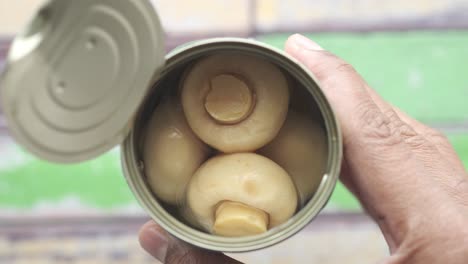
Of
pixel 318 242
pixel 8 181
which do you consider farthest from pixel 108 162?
pixel 318 242

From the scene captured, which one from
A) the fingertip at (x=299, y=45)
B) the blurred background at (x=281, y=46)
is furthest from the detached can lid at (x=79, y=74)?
the blurred background at (x=281, y=46)

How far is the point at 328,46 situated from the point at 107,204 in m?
0.51

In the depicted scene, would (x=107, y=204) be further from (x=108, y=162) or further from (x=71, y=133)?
(x=71, y=133)

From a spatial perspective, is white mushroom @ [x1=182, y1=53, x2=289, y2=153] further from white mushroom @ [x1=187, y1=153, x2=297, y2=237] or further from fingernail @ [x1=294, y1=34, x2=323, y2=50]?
fingernail @ [x1=294, y1=34, x2=323, y2=50]

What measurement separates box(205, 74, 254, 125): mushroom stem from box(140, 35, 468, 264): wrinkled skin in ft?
0.28

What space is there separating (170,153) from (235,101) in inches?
3.0

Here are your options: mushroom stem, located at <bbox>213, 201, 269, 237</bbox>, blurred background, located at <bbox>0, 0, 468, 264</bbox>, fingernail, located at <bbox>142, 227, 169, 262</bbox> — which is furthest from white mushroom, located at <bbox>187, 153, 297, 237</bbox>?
blurred background, located at <bbox>0, 0, 468, 264</bbox>

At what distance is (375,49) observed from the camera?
114cm

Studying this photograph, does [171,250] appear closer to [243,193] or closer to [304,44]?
[243,193]

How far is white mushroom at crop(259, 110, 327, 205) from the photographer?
539mm

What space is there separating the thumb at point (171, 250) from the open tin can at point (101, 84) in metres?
0.11

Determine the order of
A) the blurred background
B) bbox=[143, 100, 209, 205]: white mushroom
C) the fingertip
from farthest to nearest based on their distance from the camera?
the blurred background, the fingertip, bbox=[143, 100, 209, 205]: white mushroom

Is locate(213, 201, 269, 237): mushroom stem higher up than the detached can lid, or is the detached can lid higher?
the detached can lid

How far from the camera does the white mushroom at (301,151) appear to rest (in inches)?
21.2
